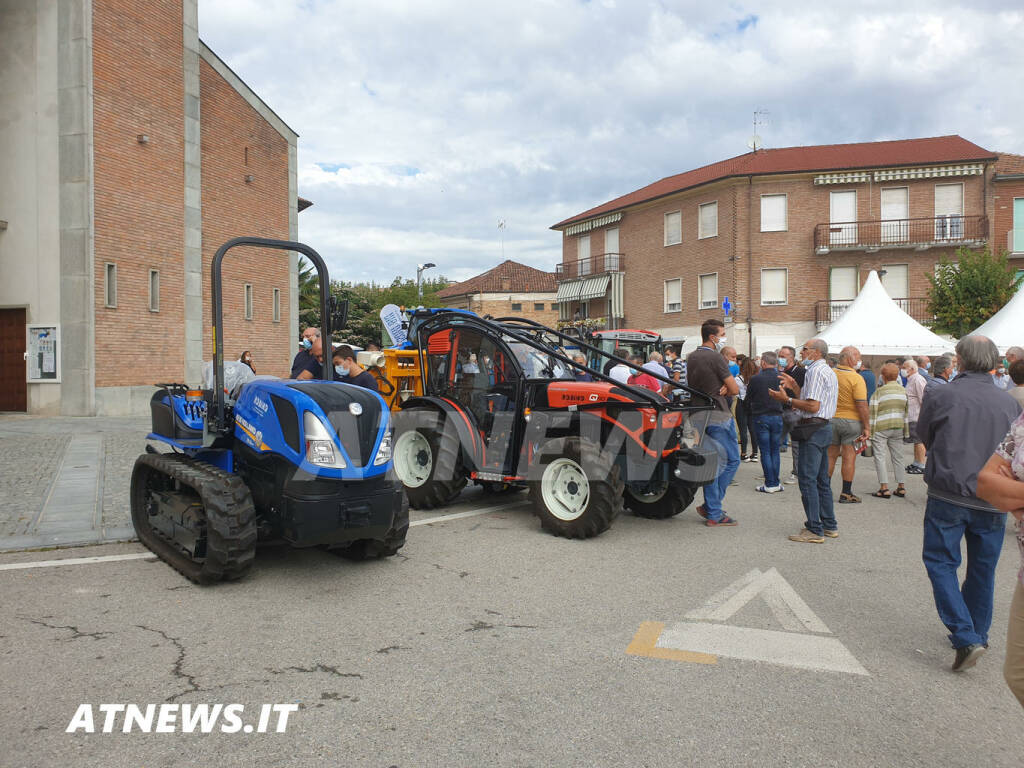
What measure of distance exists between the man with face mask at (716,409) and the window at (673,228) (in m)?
31.5

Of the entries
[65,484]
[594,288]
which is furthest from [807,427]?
[594,288]

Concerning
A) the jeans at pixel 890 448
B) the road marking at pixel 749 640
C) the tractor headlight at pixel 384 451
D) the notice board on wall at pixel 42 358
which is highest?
the notice board on wall at pixel 42 358

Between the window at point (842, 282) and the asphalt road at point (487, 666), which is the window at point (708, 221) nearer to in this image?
the window at point (842, 282)

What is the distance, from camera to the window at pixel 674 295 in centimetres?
3825

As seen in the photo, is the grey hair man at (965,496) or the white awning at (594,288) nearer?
the grey hair man at (965,496)

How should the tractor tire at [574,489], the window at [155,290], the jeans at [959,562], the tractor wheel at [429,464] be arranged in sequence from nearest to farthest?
the jeans at [959,562], the tractor tire at [574,489], the tractor wheel at [429,464], the window at [155,290]

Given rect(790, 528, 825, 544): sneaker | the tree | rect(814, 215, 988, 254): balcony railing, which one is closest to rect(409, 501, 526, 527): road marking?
rect(790, 528, 825, 544): sneaker

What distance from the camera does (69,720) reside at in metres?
3.43

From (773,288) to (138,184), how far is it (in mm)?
26476

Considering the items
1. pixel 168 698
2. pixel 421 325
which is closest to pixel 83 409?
pixel 421 325

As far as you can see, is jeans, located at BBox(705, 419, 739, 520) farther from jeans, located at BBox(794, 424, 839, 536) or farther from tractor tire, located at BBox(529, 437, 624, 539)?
tractor tire, located at BBox(529, 437, 624, 539)

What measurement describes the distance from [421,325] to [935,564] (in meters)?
5.82

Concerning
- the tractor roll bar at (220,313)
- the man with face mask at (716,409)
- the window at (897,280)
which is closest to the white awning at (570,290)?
the window at (897,280)

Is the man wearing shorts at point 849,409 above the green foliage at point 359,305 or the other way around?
the other way around
